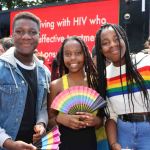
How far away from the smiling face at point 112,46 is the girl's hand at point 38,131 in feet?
2.56

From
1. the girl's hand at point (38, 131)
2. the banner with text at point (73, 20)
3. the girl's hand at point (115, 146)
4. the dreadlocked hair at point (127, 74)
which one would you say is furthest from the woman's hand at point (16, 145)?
the banner with text at point (73, 20)

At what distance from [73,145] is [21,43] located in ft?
3.04

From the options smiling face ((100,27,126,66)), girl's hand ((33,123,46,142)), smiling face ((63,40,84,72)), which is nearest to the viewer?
girl's hand ((33,123,46,142))

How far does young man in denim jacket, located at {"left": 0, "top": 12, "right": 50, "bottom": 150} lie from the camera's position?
3094 millimetres

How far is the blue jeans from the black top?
28.6 inches

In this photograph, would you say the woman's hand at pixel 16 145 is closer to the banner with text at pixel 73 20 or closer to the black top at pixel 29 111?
the black top at pixel 29 111

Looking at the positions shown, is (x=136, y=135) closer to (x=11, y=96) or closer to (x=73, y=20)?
(x=11, y=96)

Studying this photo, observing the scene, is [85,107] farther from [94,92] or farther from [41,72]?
[41,72]

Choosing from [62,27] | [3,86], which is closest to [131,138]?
[3,86]

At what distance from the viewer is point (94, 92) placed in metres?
3.26

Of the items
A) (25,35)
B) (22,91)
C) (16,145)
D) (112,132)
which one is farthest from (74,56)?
(16,145)

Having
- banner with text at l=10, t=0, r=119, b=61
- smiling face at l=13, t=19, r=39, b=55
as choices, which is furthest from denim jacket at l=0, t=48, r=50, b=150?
banner with text at l=10, t=0, r=119, b=61

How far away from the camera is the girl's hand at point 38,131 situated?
10.0ft

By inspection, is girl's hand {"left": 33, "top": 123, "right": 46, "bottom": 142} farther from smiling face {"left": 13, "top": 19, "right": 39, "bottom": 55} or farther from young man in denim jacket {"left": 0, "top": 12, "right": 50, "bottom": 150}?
smiling face {"left": 13, "top": 19, "right": 39, "bottom": 55}
